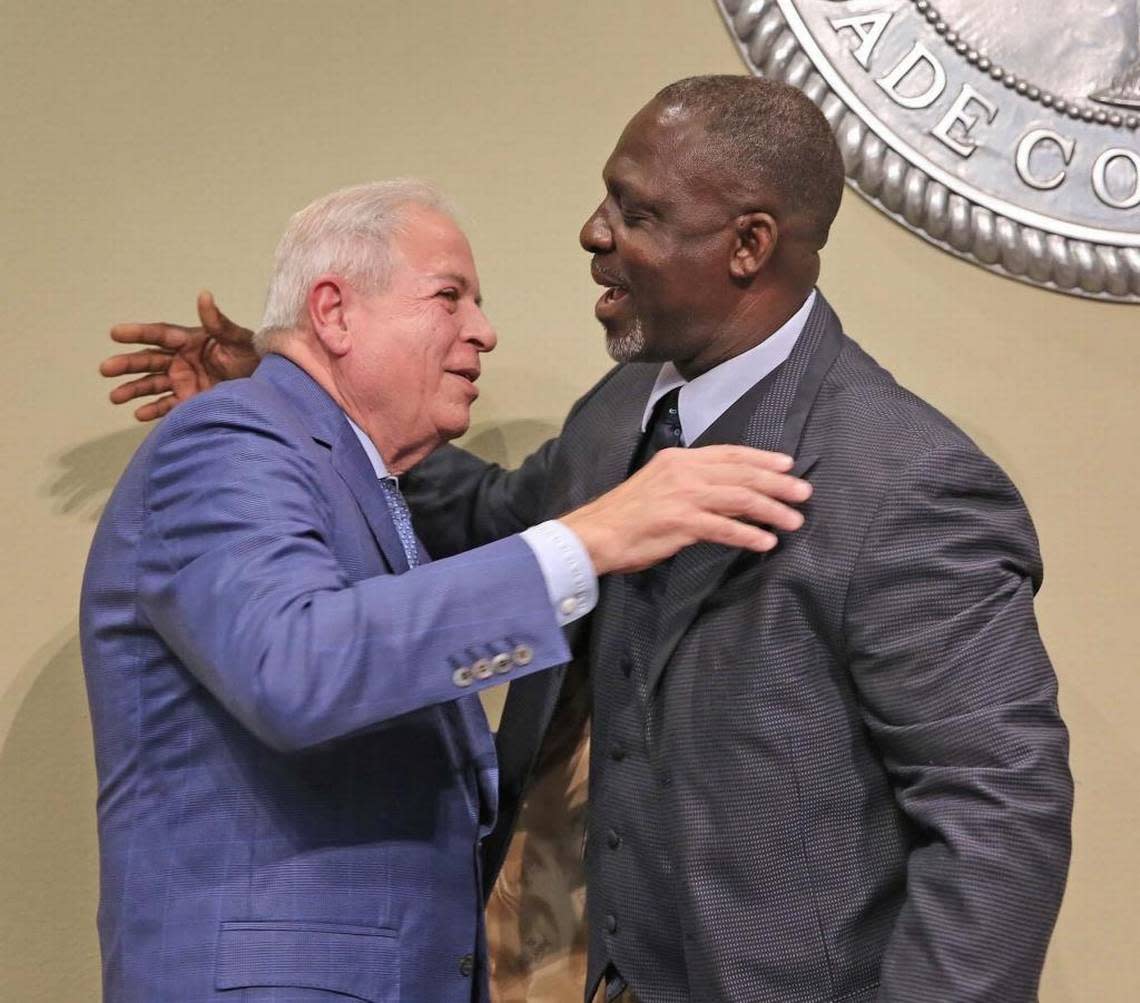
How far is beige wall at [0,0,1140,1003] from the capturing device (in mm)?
2061

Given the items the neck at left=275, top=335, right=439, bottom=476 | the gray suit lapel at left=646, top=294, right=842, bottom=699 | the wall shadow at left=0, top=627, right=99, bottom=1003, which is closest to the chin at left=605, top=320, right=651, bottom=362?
the gray suit lapel at left=646, top=294, right=842, bottom=699

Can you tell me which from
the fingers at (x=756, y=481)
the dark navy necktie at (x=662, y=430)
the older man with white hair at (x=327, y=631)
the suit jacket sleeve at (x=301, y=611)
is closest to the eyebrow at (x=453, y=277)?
the older man with white hair at (x=327, y=631)

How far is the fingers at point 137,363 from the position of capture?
190cm

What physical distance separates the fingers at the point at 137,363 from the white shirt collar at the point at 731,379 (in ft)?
2.17

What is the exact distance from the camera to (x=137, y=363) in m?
1.92

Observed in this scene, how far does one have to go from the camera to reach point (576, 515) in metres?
1.43

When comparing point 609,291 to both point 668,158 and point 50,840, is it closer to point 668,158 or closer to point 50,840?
point 668,158

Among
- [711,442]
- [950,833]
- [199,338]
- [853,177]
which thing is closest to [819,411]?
[711,442]

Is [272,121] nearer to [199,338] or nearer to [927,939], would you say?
[199,338]

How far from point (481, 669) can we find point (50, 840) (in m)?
0.97

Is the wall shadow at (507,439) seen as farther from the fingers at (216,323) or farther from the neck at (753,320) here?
the neck at (753,320)

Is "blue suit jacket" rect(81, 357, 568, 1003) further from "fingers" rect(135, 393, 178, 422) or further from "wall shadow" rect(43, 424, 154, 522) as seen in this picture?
"wall shadow" rect(43, 424, 154, 522)

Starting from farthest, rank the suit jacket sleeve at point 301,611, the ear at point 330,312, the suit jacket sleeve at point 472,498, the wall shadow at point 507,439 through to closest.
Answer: the wall shadow at point 507,439 < the suit jacket sleeve at point 472,498 < the ear at point 330,312 < the suit jacket sleeve at point 301,611

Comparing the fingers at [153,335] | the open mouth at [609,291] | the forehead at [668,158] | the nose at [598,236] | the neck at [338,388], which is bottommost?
the neck at [338,388]
